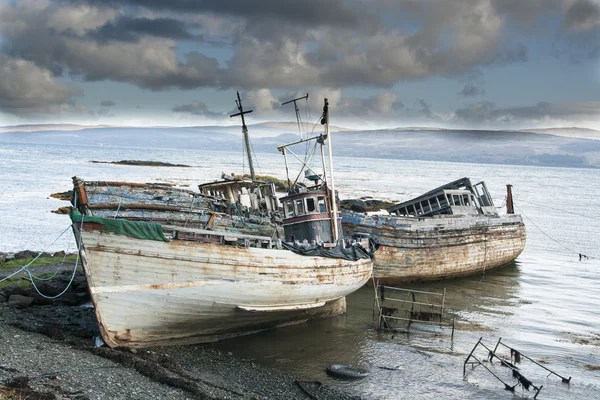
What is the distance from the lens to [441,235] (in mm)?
29297

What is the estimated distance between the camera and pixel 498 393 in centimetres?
1566

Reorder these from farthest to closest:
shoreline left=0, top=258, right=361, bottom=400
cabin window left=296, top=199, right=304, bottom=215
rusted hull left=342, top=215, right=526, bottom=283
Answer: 1. rusted hull left=342, top=215, right=526, bottom=283
2. cabin window left=296, top=199, right=304, bottom=215
3. shoreline left=0, top=258, right=361, bottom=400

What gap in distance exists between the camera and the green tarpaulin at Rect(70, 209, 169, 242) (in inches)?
599

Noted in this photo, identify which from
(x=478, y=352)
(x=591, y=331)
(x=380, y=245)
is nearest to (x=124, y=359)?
(x=478, y=352)

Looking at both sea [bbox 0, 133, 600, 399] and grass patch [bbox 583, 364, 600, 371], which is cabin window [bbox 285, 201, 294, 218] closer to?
sea [bbox 0, 133, 600, 399]

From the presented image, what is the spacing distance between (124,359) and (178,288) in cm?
245

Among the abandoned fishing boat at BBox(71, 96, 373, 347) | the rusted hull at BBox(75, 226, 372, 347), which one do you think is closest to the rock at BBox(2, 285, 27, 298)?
the abandoned fishing boat at BBox(71, 96, 373, 347)

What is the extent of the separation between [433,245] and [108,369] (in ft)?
62.3

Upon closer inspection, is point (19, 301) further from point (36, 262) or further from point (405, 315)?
point (405, 315)

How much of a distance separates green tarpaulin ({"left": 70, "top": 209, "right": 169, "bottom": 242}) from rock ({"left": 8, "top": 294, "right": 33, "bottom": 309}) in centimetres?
519

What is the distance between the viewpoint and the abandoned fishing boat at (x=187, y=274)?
15438mm

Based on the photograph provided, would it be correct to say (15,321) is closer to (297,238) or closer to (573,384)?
(297,238)

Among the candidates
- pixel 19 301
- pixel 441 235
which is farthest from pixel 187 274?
pixel 441 235

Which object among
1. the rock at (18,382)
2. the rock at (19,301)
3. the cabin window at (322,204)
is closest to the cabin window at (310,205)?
the cabin window at (322,204)
